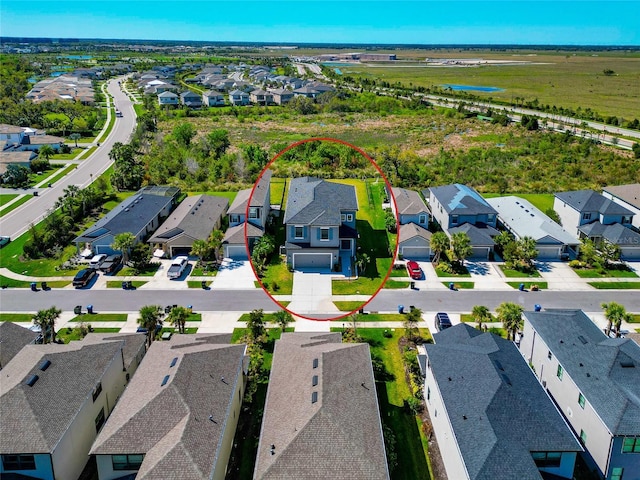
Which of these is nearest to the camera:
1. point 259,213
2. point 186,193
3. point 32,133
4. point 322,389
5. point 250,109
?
point 322,389

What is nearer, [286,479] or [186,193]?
[286,479]

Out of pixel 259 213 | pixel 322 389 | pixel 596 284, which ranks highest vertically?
pixel 259 213

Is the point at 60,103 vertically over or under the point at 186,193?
over

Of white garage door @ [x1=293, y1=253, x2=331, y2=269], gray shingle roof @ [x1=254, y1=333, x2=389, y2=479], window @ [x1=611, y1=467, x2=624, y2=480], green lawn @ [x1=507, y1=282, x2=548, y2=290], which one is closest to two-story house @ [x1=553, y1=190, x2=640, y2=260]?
green lawn @ [x1=507, y1=282, x2=548, y2=290]

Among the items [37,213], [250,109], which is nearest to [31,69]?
[250,109]

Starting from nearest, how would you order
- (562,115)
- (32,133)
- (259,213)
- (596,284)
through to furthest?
(259,213), (596,284), (32,133), (562,115)

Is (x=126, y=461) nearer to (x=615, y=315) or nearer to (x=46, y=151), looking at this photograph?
(x=615, y=315)

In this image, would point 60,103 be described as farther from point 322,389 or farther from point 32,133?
point 322,389
